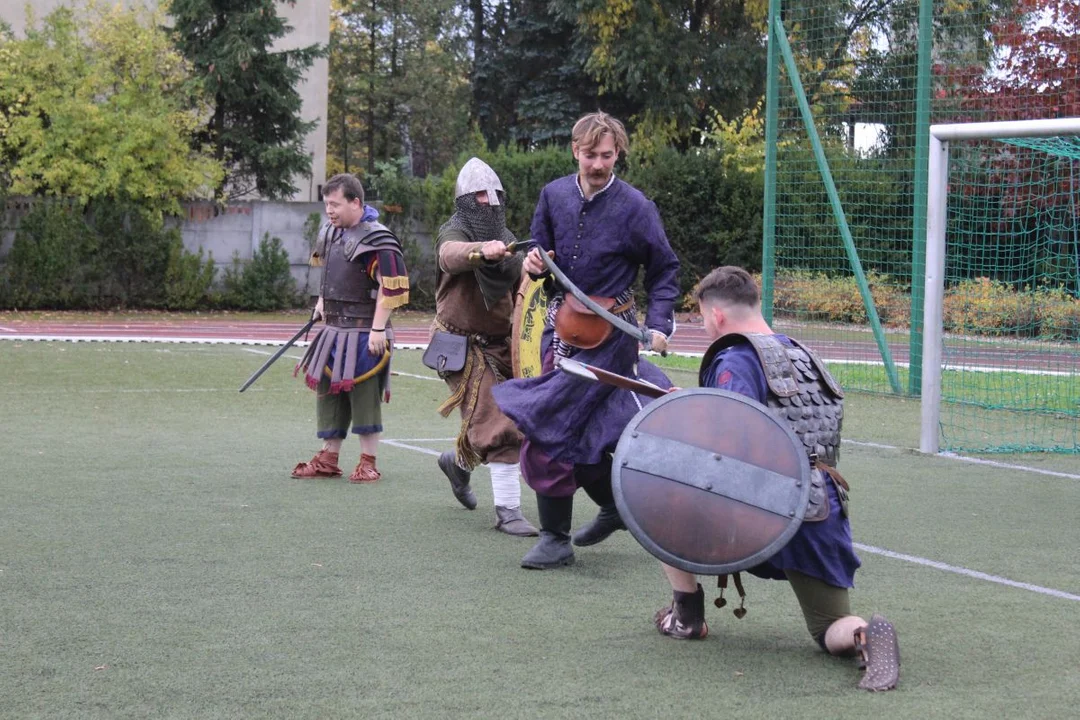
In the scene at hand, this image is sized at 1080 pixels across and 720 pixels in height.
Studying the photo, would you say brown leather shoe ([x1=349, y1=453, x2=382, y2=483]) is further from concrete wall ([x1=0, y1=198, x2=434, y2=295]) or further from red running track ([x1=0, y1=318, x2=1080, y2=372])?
concrete wall ([x1=0, y1=198, x2=434, y2=295])

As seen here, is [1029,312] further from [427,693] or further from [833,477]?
[427,693]

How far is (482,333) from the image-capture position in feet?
21.1

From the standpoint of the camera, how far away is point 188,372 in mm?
13562

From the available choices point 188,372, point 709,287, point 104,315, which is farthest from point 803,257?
point 104,315

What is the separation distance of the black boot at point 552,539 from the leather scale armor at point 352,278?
2.45m

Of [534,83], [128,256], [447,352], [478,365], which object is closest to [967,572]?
[478,365]

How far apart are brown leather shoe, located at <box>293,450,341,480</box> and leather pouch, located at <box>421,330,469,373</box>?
1.42 meters

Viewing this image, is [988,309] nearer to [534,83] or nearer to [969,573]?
[969,573]

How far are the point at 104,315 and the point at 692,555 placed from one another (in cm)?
1987

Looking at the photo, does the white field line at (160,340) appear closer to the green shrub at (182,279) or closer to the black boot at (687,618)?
the green shrub at (182,279)

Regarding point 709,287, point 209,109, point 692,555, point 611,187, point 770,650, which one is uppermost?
point 209,109

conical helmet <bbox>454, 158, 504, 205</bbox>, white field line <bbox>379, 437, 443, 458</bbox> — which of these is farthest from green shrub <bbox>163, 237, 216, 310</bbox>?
conical helmet <bbox>454, 158, 504, 205</bbox>

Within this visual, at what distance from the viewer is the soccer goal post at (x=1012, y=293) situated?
415 inches

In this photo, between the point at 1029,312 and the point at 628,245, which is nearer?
the point at 628,245
